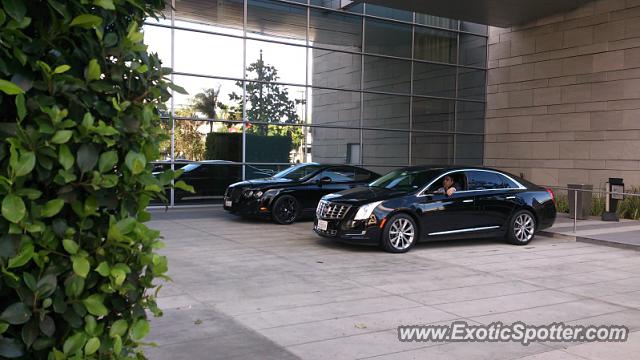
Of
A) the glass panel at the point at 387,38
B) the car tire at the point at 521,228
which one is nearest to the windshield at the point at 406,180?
the car tire at the point at 521,228

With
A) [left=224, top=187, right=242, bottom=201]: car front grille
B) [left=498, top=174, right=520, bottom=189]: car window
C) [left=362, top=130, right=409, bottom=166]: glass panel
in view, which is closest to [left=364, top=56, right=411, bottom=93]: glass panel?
[left=362, top=130, right=409, bottom=166]: glass panel

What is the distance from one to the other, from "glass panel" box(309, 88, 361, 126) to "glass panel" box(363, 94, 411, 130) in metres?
0.43

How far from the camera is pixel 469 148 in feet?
71.7

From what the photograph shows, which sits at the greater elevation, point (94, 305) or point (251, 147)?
point (251, 147)

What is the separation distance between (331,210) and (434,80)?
13017 mm

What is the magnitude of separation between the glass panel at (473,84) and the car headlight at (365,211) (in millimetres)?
13674

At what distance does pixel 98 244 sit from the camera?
1.84m

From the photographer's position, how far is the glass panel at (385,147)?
784 inches

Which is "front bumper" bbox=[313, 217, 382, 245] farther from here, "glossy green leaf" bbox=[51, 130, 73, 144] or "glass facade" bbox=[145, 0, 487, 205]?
"glossy green leaf" bbox=[51, 130, 73, 144]

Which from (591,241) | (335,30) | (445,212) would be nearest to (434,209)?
(445,212)

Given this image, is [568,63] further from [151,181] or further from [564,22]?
[151,181]

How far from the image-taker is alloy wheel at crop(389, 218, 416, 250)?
9.48m

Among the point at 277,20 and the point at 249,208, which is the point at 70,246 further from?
the point at 277,20

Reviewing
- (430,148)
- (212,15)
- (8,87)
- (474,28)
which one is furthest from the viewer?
(474,28)
